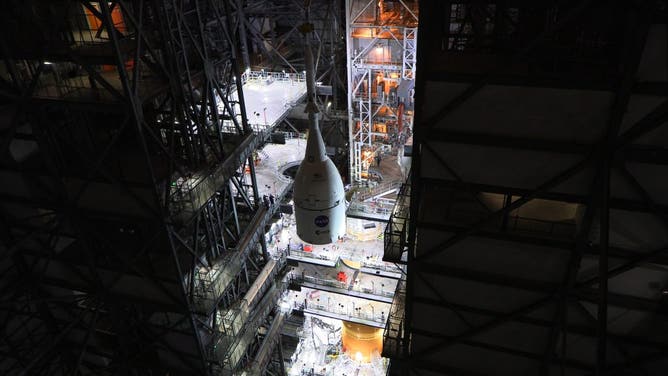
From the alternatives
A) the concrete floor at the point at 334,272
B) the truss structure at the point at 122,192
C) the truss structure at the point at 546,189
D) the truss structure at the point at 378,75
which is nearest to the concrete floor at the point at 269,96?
the truss structure at the point at 378,75

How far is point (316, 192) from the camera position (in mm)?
15031

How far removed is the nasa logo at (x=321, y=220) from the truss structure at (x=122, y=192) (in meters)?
2.24

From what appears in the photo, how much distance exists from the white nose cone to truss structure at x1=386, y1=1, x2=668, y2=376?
4.09 m

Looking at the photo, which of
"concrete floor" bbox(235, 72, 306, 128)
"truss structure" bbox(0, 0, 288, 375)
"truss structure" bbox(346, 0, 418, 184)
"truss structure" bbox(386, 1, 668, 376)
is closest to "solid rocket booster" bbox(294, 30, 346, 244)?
"truss structure" bbox(0, 0, 288, 375)

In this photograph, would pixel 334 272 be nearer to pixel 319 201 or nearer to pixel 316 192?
pixel 319 201

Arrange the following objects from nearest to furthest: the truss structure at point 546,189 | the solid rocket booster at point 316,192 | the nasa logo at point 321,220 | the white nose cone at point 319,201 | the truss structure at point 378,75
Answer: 1. the truss structure at point 546,189
2. the solid rocket booster at point 316,192
3. the white nose cone at point 319,201
4. the nasa logo at point 321,220
5. the truss structure at point 378,75

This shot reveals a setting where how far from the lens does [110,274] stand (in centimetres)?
1438

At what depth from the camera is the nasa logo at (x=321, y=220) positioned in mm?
15531

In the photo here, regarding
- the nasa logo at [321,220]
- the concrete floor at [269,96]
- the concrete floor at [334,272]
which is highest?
the concrete floor at [269,96]

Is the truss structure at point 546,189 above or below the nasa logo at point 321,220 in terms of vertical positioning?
above

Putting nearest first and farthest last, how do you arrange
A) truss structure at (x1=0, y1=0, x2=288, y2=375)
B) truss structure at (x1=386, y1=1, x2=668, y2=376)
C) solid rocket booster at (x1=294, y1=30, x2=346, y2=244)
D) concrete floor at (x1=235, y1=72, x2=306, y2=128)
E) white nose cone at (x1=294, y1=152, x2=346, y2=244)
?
truss structure at (x1=386, y1=1, x2=668, y2=376) < truss structure at (x1=0, y1=0, x2=288, y2=375) < solid rocket booster at (x1=294, y1=30, x2=346, y2=244) < white nose cone at (x1=294, y1=152, x2=346, y2=244) < concrete floor at (x1=235, y1=72, x2=306, y2=128)

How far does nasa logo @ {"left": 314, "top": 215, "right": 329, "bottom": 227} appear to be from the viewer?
1553 centimetres

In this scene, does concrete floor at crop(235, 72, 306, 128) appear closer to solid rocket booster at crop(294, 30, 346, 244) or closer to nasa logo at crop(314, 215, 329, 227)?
solid rocket booster at crop(294, 30, 346, 244)

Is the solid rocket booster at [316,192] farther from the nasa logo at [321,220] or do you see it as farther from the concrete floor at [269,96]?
the concrete floor at [269,96]
